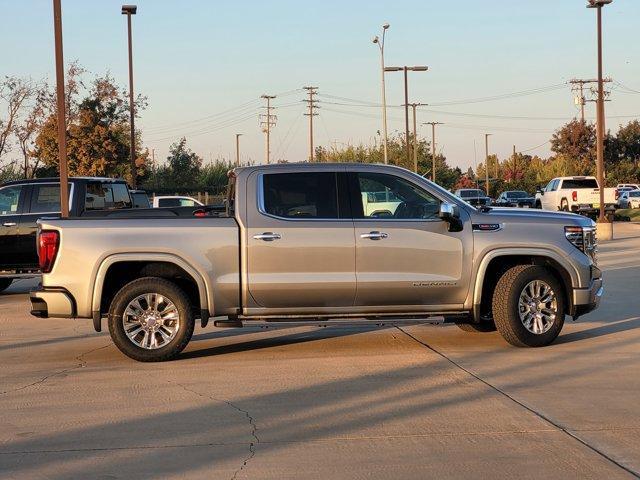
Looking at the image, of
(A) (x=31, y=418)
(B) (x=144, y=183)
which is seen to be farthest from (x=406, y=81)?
(A) (x=31, y=418)

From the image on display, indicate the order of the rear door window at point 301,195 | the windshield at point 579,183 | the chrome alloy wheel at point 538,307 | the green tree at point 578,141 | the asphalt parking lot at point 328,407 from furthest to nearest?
the green tree at point 578,141, the windshield at point 579,183, the chrome alloy wheel at point 538,307, the rear door window at point 301,195, the asphalt parking lot at point 328,407

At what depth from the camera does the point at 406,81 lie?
5212 centimetres

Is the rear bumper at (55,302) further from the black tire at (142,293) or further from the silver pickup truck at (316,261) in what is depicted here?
the black tire at (142,293)

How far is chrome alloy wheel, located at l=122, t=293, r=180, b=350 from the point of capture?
32.2 ft

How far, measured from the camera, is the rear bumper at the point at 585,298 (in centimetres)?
1030

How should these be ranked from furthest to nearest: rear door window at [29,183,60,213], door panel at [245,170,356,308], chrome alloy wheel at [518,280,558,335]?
rear door window at [29,183,60,213]
chrome alloy wheel at [518,280,558,335]
door panel at [245,170,356,308]

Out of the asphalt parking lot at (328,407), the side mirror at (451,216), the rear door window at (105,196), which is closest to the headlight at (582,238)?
the asphalt parking lot at (328,407)

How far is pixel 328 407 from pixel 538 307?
11.7 feet

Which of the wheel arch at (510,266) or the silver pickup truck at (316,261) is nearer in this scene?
the silver pickup truck at (316,261)

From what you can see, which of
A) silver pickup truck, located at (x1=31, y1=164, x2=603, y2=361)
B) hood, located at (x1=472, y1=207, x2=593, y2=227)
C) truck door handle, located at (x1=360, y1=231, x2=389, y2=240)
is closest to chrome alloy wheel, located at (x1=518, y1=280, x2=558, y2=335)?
silver pickup truck, located at (x1=31, y1=164, x2=603, y2=361)

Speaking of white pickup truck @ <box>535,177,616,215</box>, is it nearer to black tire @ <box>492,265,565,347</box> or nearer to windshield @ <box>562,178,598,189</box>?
windshield @ <box>562,178,598,189</box>

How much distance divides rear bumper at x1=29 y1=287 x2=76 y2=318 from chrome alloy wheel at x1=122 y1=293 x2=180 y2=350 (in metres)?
0.60

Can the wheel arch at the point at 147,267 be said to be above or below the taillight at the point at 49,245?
below

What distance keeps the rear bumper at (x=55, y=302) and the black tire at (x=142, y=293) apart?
42 centimetres
